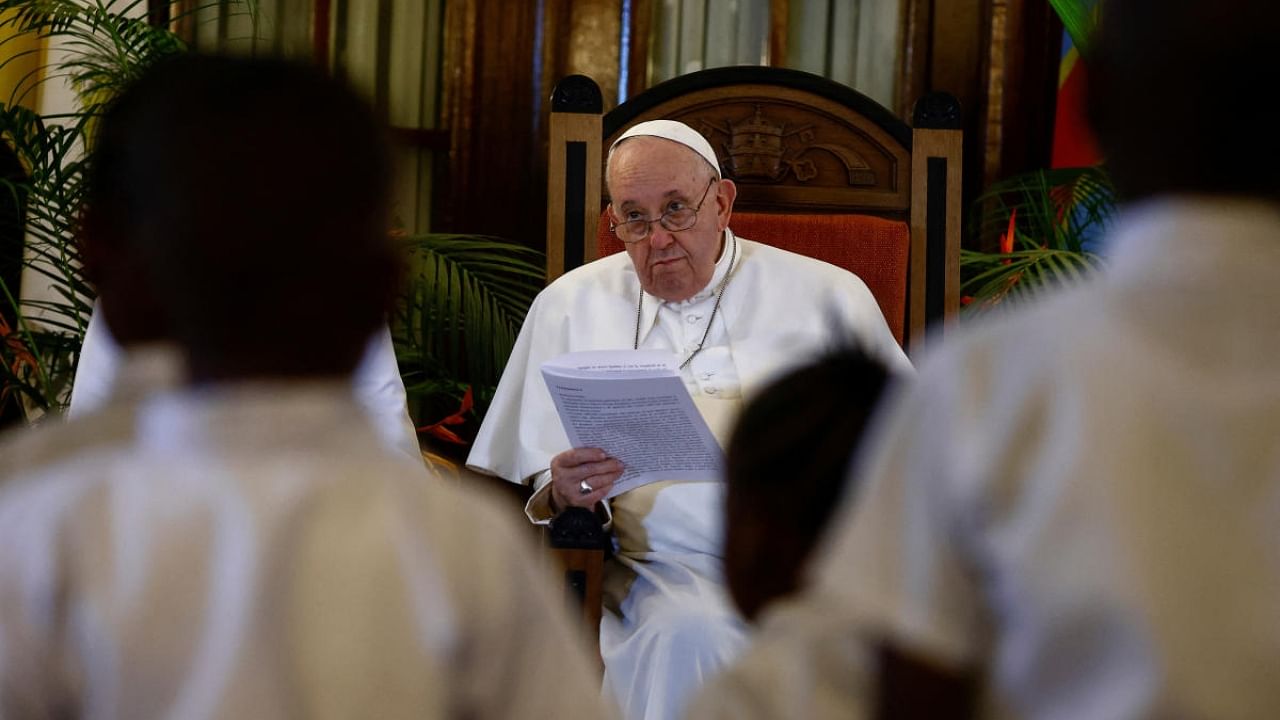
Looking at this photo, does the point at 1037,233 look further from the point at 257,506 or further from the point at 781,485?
the point at 257,506

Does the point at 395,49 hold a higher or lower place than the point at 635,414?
higher

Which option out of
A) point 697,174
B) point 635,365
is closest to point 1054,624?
point 635,365

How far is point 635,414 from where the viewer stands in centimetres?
309

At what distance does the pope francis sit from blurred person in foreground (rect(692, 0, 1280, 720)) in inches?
99.6

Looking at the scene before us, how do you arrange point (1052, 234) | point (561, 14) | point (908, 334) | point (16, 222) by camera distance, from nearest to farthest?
point (908, 334) → point (16, 222) → point (1052, 234) → point (561, 14)

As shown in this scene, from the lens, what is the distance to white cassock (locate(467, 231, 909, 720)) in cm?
360

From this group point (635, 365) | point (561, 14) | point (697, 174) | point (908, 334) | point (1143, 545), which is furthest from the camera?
point (561, 14)

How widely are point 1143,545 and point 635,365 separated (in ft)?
7.15

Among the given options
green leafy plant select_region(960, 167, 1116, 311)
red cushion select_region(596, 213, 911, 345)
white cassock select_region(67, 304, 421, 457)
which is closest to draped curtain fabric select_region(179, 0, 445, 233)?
red cushion select_region(596, 213, 911, 345)

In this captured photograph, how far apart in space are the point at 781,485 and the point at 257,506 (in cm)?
50

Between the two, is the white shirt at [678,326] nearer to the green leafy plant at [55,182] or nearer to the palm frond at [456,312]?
the palm frond at [456,312]

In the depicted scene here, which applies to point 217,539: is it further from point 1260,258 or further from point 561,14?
point 561,14

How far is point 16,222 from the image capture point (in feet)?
15.3

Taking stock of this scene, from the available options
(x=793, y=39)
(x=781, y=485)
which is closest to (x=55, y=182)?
(x=793, y=39)
